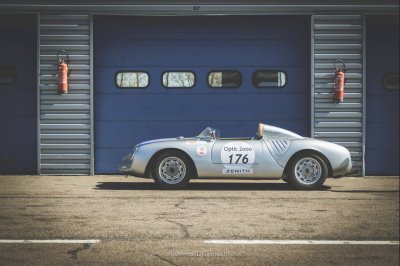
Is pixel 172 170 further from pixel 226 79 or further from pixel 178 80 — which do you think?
pixel 226 79

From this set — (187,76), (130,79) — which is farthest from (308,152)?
(130,79)

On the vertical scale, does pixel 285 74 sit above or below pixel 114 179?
above

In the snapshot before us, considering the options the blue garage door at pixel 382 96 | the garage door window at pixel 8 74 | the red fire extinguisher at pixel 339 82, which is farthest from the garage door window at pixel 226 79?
the garage door window at pixel 8 74

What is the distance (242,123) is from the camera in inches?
559

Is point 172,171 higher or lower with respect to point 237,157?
lower

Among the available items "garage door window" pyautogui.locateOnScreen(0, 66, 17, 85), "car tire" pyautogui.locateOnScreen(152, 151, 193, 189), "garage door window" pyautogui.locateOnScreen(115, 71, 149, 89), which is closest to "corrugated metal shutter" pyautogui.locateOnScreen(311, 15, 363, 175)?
"garage door window" pyautogui.locateOnScreen(115, 71, 149, 89)

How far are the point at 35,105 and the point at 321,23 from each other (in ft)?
21.3

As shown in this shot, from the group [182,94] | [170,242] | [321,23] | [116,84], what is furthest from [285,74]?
[170,242]

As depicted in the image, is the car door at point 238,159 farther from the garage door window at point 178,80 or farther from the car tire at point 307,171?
the garage door window at point 178,80

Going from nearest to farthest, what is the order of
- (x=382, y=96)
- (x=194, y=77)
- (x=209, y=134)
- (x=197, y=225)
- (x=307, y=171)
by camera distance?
(x=197, y=225), (x=307, y=171), (x=209, y=134), (x=194, y=77), (x=382, y=96)

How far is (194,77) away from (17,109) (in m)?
3.97

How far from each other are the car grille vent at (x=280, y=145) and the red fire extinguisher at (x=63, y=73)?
519 cm

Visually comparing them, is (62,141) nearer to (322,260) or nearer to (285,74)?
(285,74)

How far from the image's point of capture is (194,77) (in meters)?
14.2
